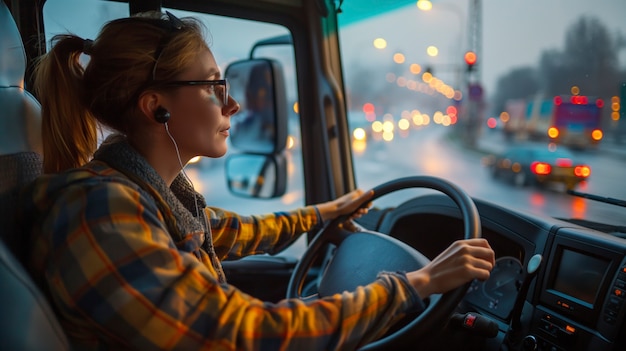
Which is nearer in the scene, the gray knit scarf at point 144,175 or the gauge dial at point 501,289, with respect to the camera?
the gray knit scarf at point 144,175

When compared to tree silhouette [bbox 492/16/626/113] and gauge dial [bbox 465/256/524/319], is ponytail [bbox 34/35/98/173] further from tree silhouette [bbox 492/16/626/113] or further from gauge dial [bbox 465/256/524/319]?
tree silhouette [bbox 492/16/626/113]

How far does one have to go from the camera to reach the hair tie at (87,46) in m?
1.43

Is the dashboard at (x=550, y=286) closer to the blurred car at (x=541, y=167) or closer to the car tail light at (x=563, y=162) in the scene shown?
the blurred car at (x=541, y=167)

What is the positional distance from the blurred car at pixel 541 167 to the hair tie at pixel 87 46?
204 centimetres

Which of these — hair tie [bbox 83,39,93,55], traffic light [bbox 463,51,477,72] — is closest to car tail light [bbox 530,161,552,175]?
traffic light [bbox 463,51,477,72]

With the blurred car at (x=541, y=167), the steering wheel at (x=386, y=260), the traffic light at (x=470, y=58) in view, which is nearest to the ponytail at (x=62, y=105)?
the steering wheel at (x=386, y=260)

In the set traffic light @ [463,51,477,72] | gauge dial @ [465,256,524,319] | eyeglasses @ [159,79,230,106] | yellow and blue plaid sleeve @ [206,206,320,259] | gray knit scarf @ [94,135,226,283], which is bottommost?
gauge dial @ [465,256,524,319]

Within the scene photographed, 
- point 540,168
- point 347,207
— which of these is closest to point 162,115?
point 347,207

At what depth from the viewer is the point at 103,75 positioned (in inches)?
55.2

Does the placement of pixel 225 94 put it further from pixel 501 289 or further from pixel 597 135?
pixel 597 135

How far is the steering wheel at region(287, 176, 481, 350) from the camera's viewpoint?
1.39m

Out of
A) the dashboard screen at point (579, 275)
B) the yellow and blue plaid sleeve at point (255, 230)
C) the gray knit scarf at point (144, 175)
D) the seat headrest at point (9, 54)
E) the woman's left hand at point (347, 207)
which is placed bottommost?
the dashboard screen at point (579, 275)

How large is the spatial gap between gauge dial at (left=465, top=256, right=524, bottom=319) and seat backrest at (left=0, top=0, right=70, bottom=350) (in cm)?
153

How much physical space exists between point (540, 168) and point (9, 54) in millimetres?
3167
